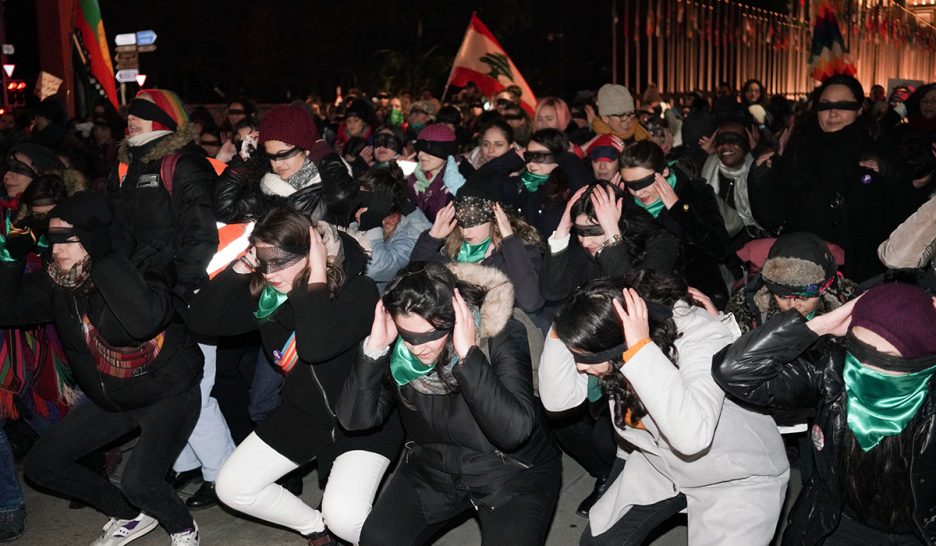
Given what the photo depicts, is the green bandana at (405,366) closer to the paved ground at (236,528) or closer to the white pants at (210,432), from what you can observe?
the paved ground at (236,528)

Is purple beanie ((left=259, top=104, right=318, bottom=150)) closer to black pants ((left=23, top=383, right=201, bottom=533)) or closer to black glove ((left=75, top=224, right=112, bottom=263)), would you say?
black glove ((left=75, top=224, right=112, bottom=263))

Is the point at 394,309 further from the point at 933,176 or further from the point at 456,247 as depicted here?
the point at 933,176

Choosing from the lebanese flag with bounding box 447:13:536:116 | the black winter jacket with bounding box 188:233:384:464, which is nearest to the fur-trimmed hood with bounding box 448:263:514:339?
the black winter jacket with bounding box 188:233:384:464

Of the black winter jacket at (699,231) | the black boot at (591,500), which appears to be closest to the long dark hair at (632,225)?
the black winter jacket at (699,231)

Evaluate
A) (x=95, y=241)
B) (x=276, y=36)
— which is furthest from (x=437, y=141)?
(x=276, y=36)

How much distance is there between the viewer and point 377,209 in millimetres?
6129

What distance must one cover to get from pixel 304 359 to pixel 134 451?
→ 3.52 feet

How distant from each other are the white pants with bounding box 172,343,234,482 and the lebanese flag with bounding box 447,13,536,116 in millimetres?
8870

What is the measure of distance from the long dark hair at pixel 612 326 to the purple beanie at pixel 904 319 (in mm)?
730

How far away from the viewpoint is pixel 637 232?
4.98 meters

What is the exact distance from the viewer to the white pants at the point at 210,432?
5.27 metres

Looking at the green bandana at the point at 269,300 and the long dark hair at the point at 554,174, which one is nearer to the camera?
the green bandana at the point at 269,300

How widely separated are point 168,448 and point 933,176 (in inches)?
202

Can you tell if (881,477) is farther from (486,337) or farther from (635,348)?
(486,337)
